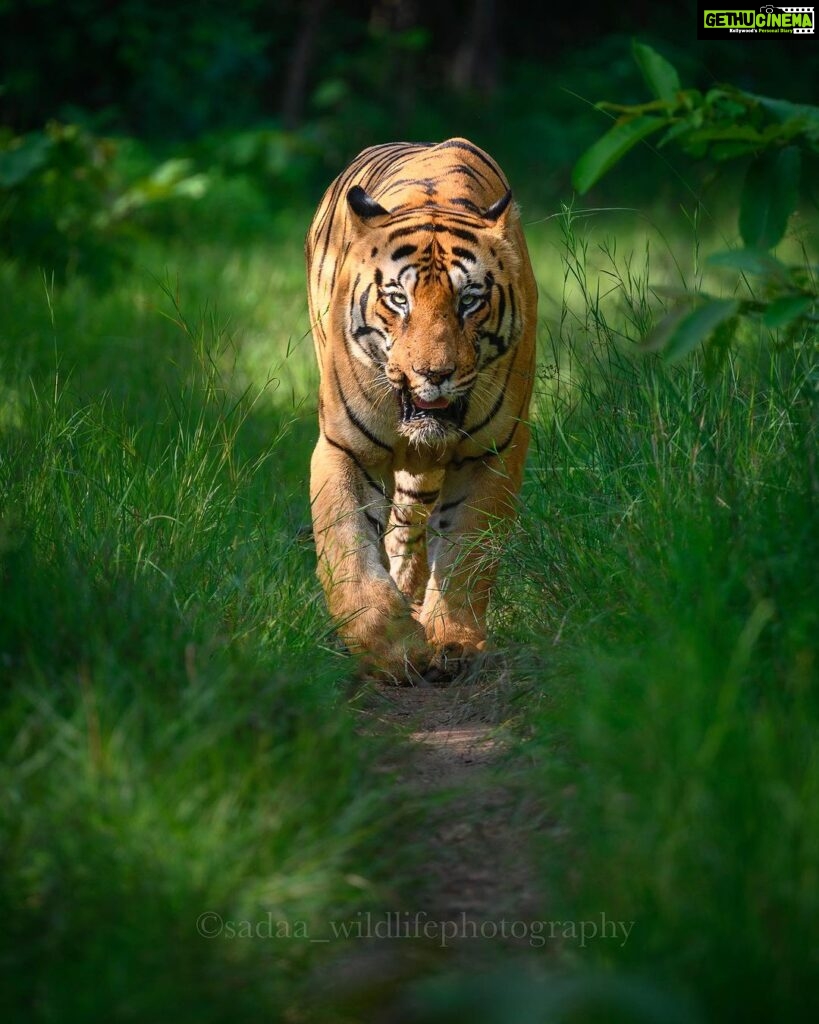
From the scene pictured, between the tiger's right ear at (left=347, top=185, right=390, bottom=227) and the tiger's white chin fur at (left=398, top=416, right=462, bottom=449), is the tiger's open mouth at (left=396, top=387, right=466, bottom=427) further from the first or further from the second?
the tiger's right ear at (left=347, top=185, right=390, bottom=227)

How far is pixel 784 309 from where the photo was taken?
8.37ft

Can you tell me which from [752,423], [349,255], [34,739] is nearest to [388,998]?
[34,739]

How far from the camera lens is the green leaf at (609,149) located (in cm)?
246

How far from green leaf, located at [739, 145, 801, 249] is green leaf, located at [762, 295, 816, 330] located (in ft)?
0.38

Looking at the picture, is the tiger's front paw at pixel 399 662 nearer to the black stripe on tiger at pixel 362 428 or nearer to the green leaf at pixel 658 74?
the black stripe on tiger at pixel 362 428

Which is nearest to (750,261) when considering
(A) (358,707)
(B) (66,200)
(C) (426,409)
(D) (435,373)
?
(D) (435,373)

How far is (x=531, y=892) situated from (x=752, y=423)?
151cm

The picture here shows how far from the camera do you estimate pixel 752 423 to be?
3.52 m

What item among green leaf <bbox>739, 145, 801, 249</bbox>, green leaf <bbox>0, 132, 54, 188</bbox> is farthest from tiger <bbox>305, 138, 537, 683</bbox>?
green leaf <bbox>0, 132, 54, 188</bbox>

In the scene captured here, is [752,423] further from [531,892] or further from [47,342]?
[47,342]

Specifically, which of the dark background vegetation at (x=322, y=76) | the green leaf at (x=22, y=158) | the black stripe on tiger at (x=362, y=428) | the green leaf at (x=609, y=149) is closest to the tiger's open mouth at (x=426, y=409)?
the black stripe on tiger at (x=362, y=428)

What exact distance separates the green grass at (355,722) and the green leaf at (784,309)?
49 cm

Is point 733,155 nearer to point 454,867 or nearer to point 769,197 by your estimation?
point 769,197

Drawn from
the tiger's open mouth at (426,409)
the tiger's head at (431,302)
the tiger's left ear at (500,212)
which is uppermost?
the tiger's left ear at (500,212)
